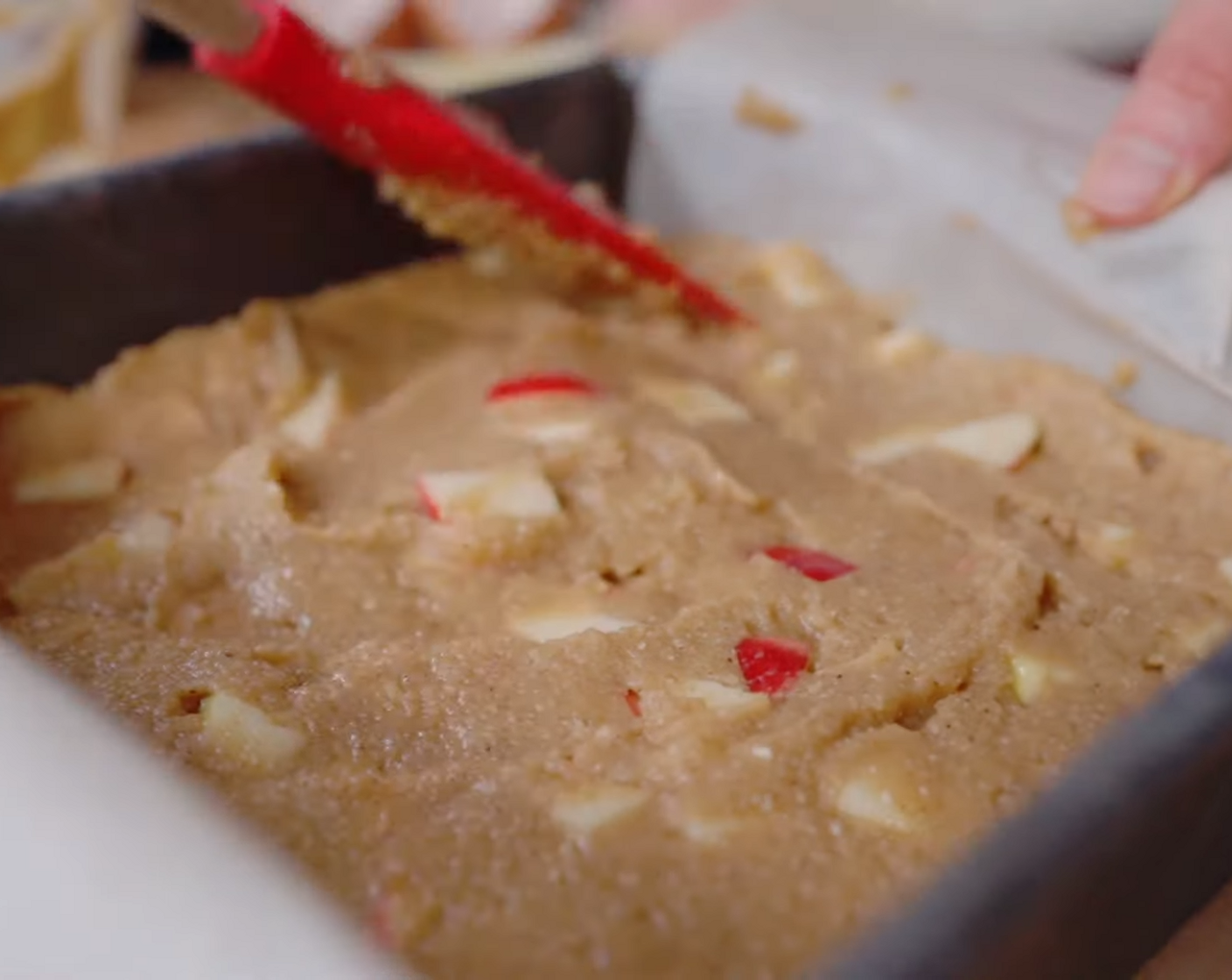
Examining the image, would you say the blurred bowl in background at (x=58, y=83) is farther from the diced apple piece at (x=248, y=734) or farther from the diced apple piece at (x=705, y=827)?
the diced apple piece at (x=705, y=827)

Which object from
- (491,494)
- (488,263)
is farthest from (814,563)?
(488,263)

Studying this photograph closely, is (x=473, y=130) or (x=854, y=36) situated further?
(x=854, y=36)

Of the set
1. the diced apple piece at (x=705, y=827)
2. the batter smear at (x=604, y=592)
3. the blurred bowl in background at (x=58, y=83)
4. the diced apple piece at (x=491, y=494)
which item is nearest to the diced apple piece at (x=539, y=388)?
the batter smear at (x=604, y=592)

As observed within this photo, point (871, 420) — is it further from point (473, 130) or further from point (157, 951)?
point (157, 951)

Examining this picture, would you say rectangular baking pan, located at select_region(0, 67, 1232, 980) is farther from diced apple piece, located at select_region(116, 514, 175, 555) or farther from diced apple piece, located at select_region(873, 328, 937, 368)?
diced apple piece, located at select_region(873, 328, 937, 368)

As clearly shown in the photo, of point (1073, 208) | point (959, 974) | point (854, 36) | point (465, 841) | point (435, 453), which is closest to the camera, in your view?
point (959, 974)

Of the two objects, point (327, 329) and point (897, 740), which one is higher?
point (897, 740)

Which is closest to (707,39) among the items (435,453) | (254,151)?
(254,151)
